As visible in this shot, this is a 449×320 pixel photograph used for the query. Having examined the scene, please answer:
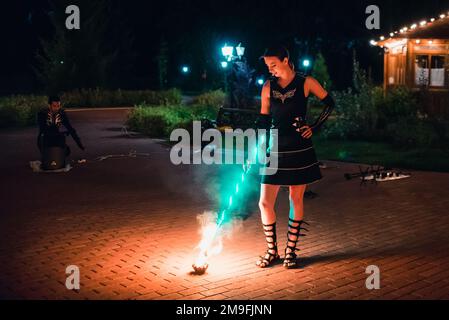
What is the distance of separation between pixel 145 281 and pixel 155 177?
5.98 meters

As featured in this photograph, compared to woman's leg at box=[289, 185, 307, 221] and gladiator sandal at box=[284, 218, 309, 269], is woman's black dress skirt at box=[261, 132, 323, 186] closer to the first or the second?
woman's leg at box=[289, 185, 307, 221]

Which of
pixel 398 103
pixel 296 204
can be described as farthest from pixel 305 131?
pixel 398 103

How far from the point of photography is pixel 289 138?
19.2ft

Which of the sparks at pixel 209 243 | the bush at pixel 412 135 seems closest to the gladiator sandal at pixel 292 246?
the sparks at pixel 209 243

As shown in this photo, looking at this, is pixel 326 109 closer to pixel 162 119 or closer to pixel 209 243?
pixel 209 243

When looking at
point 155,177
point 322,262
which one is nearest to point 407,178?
point 155,177

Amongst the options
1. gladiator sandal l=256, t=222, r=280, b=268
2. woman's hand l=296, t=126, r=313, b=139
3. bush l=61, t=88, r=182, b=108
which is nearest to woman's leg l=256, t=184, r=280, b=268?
gladiator sandal l=256, t=222, r=280, b=268

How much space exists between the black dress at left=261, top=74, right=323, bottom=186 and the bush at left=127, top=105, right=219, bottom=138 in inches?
476

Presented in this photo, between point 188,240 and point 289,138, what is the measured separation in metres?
1.86

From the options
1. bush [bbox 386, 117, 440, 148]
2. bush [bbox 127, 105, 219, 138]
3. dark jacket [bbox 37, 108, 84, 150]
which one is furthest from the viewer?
bush [bbox 127, 105, 219, 138]

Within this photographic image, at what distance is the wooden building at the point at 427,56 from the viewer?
22625 mm

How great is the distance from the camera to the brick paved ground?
536cm

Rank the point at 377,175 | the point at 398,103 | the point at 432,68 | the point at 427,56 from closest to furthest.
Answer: the point at 377,175 < the point at 398,103 < the point at 432,68 < the point at 427,56
